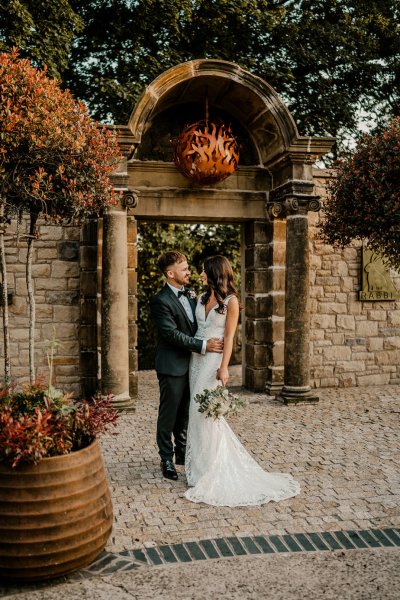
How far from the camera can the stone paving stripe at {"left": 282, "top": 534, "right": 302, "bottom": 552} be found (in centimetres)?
353

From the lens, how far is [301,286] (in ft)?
25.8

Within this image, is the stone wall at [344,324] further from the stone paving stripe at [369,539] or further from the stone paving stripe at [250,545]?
the stone paving stripe at [250,545]

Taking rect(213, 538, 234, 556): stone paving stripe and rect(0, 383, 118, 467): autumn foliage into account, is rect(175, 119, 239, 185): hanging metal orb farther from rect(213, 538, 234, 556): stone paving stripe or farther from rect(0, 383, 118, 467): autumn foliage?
rect(213, 538, 234, 556): stone paving stripe

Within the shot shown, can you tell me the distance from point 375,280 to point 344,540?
617 centimetres

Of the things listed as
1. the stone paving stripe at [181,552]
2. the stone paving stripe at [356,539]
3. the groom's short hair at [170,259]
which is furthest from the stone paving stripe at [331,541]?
the groom's short hair at [170,259]

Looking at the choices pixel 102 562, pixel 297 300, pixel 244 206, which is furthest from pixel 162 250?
pixel 102 562

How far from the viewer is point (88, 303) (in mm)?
7891

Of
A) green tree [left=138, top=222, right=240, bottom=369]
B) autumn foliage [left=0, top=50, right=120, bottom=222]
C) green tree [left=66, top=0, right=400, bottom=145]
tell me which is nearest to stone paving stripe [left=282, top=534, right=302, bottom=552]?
autumn foliage [left=0, top=50, right=120, bottom=222]

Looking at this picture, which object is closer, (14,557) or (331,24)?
(14,557)

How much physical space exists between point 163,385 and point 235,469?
35.9 inches

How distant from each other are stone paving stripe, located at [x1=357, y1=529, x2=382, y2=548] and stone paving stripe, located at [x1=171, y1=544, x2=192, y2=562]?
1.14 m

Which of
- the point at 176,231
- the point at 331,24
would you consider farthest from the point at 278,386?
the point at 331,24

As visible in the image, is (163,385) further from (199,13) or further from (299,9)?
(299,9)

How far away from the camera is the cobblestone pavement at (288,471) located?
3.88 m
